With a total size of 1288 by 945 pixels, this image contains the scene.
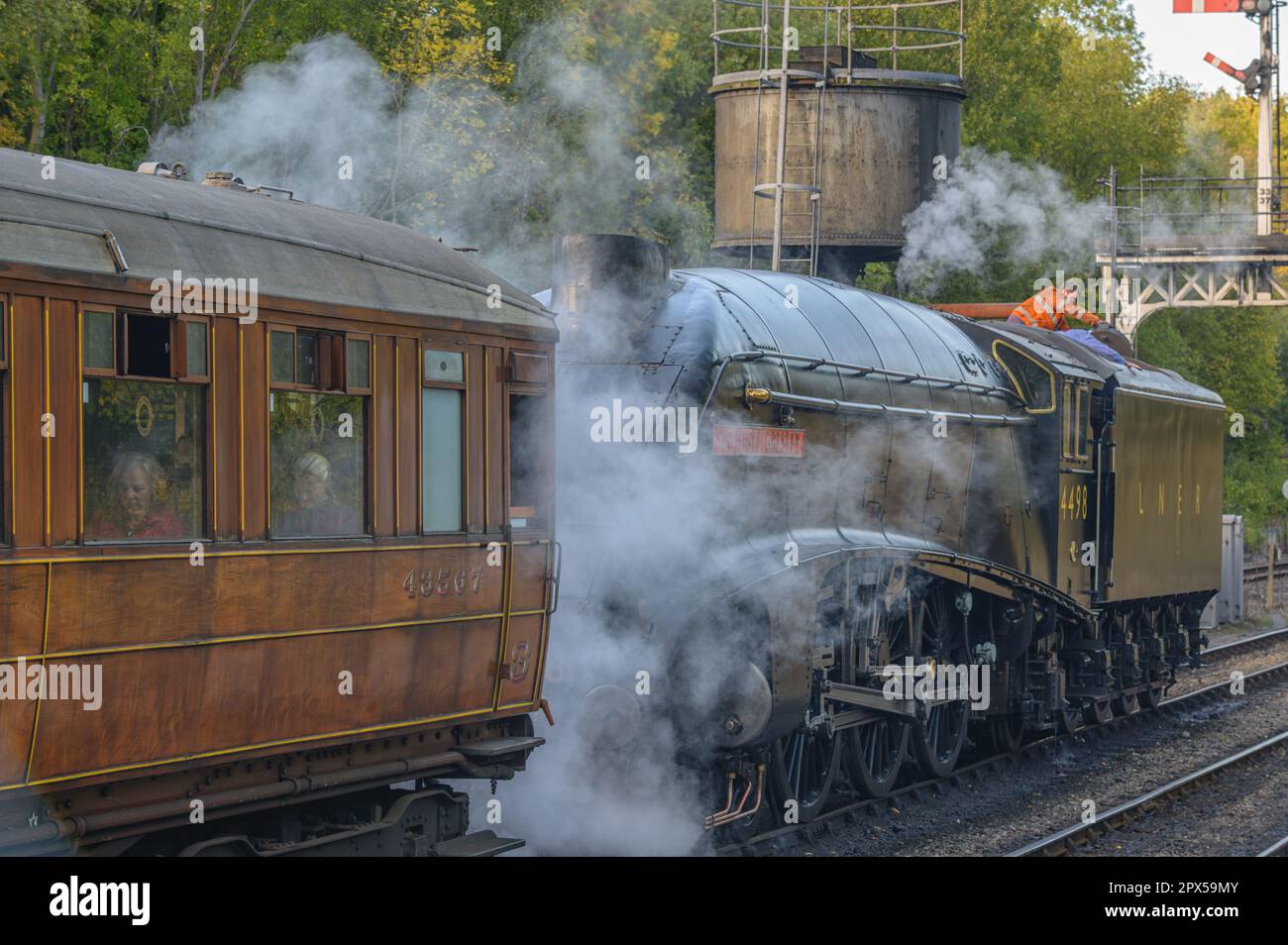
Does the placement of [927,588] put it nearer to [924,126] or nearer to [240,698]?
[240,698]

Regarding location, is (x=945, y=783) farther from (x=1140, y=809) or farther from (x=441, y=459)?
(x=441, y=459)

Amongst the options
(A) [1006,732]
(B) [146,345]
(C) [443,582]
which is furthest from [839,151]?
(B) [146,345]

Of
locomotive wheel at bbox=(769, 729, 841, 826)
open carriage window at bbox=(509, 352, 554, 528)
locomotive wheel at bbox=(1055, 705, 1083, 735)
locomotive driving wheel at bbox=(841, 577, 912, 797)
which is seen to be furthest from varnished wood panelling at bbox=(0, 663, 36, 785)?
locomotive wheel at bbox=(1055, 705, 1083, 735)

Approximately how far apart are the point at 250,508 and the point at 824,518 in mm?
5417

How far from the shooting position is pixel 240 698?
6586mm

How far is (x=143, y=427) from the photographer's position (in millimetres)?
6250

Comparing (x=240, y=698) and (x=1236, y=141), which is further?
(x=1236, y=141)

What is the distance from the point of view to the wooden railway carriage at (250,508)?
19.1ft

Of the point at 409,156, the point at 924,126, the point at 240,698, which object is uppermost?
the point at 924,126

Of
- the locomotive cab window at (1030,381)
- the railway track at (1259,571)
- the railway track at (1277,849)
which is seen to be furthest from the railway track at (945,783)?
the railway track at (1259,571)

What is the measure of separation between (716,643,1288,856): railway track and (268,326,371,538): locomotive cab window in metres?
3.95
